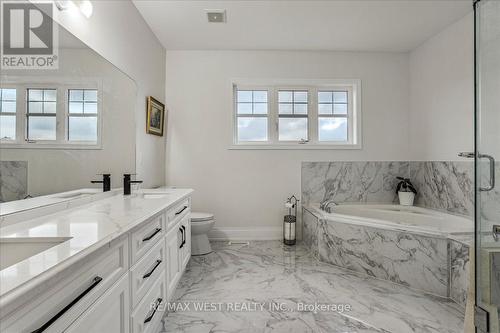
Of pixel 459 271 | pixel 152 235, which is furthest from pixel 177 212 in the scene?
pixel 459 271

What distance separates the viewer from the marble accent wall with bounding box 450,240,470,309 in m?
1.85

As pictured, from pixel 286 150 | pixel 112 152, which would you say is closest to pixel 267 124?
pixel 286 150

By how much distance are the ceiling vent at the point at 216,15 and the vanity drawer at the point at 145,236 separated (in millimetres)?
2095

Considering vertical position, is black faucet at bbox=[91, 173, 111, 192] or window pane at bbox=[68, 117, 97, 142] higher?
window pane at bbox=[68, 117, 97, 142]

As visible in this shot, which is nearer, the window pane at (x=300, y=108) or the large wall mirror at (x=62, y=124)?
the large wall mirror at (x=62, y=124)

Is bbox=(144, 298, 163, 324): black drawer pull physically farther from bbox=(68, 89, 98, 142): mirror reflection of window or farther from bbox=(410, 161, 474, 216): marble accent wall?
bbox=(410, 161, 474, 216): marble accent wall

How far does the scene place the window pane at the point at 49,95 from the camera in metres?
1.25

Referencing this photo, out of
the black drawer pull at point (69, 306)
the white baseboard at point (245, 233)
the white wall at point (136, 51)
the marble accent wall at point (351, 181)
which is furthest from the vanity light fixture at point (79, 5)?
the marble accent wall at point (351, 181)

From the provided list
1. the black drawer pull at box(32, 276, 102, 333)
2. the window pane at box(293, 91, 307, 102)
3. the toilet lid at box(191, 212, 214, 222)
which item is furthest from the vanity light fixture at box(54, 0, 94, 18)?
the window pane at box(293, 91, 307, 102)

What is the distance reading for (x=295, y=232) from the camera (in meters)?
3.28

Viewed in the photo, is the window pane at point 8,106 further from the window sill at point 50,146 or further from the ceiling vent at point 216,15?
the ceiling vent at point 216,15

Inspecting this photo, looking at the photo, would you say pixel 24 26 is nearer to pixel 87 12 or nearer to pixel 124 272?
pixel 87 12

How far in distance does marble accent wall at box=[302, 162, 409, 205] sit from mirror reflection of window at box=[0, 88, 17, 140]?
2.96 metres

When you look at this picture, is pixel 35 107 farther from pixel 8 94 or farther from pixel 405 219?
pixel 405 219
